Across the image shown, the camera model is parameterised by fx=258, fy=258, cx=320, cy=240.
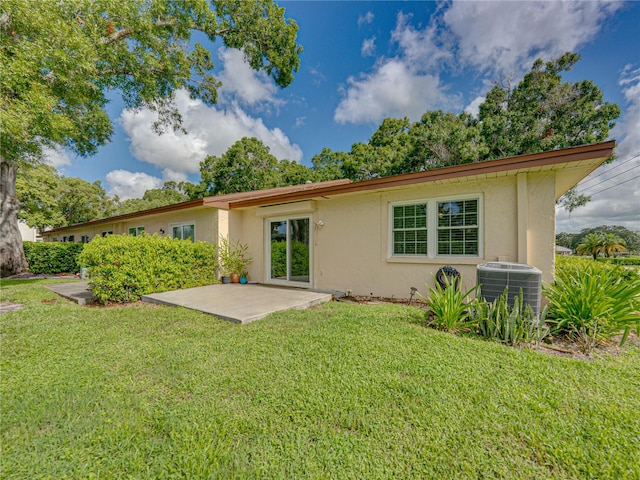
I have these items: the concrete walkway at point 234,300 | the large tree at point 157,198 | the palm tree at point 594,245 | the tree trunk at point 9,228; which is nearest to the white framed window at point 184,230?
the concrete walkway at point 234,300

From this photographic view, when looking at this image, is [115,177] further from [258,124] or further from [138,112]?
[138,112]

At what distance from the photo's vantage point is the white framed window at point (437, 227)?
5.82 m

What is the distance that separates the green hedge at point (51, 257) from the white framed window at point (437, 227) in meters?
16.2

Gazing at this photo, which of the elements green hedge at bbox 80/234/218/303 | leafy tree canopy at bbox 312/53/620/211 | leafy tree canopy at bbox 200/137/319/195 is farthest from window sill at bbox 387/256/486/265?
leafy tree canopy at bbox 200/137/319/195

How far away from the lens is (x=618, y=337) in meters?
4.02

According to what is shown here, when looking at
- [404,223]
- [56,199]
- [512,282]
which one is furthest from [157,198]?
[512,282]

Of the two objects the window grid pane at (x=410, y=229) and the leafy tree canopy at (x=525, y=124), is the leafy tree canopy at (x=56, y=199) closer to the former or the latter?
the window grid pane at (x=410, y=229)

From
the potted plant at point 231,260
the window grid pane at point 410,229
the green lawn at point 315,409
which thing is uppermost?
the window grid pane at point 410,229

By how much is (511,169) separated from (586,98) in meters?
16.4

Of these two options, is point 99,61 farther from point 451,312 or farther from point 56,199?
point 56,199

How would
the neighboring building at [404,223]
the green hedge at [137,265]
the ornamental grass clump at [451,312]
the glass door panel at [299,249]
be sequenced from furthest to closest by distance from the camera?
the glass door panel at [299,249] < the green hedge at [137,265] < the neighboring building at [404,223] < the ornamental grass clump at [451,312]

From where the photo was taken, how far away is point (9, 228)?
1269 centimetres

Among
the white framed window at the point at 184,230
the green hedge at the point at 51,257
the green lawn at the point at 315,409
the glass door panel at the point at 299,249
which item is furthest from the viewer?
the green hedge at the point at 51,257

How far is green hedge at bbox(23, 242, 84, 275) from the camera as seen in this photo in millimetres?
13480
